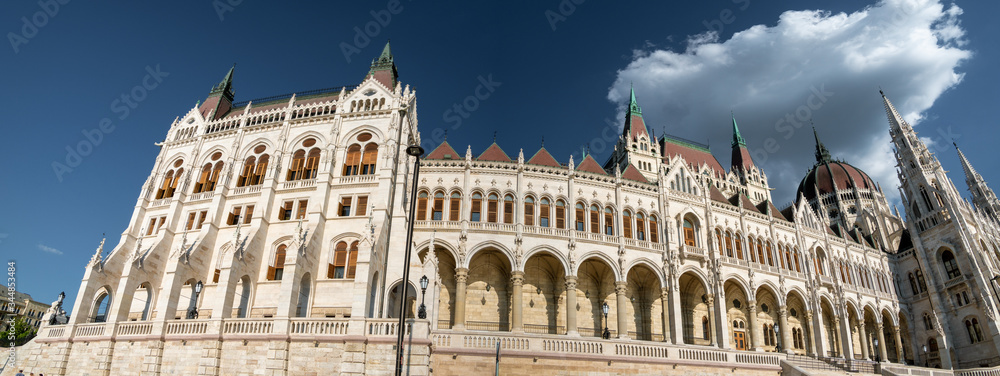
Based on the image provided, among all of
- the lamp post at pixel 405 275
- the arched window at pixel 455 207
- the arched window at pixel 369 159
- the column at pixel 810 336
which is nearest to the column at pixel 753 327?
the column at pixel 810 336

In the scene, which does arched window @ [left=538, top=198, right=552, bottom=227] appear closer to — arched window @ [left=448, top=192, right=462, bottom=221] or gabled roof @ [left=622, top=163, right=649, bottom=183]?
arched window @ [left=448, top=192, right=462, bottom=221]

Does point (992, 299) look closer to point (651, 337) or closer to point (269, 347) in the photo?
point (651, 337)

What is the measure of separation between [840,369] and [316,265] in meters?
33.6

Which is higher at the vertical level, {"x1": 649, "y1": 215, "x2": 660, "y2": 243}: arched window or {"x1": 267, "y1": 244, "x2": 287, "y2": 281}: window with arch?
{"x1": 649, "y1": 215, "x2": 660, "y2": 243}: arched window

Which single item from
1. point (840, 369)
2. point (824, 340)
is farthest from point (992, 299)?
point (840, 369)

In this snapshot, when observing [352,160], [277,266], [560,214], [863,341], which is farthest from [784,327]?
[277,266]

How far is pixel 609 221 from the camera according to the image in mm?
37344

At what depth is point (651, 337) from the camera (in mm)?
36375

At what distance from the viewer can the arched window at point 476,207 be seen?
3497cm

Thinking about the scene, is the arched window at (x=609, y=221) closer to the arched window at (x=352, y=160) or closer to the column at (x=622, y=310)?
the column at (x=622, y=310)

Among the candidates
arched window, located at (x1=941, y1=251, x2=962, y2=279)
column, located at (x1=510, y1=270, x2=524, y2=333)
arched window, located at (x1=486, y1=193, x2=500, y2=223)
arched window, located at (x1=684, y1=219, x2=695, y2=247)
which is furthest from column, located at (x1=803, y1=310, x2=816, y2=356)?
arched window, located at (x1=486, y1=193, x2=500, y2=223)

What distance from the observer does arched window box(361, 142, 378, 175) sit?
31969mm

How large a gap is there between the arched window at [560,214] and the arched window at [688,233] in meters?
9.95

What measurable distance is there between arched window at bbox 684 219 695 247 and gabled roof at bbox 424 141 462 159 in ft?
58.2
